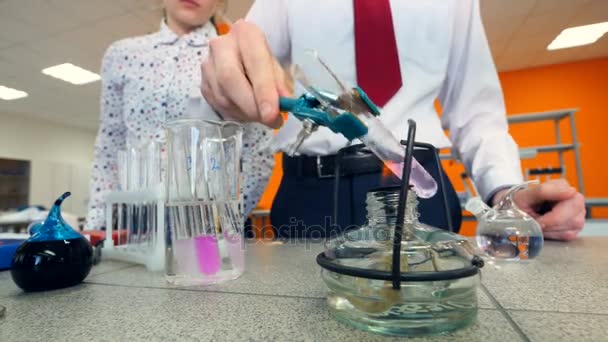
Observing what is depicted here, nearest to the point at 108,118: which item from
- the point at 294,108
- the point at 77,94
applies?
the point at 294,108

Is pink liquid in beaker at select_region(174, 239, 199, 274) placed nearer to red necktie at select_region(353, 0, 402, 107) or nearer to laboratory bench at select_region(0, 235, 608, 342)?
laboratory bench at select_region(0, 235, 608, 342)

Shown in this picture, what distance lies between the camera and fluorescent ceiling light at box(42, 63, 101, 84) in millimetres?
3521

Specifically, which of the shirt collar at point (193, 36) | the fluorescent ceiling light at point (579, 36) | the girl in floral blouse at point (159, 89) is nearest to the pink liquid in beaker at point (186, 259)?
the girl in floral blouse at point (159, 89)

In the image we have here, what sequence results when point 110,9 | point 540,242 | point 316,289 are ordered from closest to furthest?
point 316,289
point 540,242
point 110,9

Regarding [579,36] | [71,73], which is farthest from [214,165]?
[579,36]

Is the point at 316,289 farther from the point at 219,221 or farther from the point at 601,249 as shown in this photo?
the point at 601,249

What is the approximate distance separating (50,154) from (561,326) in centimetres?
682

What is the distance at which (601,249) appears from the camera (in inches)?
20.3

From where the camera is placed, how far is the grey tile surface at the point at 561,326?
203 millimetres

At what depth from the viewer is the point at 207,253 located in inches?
14.7

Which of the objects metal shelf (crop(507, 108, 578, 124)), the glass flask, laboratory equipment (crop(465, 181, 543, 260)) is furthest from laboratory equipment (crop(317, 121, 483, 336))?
metal shelf (crop(507, 108, 578, 124))

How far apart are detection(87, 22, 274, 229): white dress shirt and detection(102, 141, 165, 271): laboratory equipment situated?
1.07ft

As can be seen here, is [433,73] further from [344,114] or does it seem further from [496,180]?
[344,114]

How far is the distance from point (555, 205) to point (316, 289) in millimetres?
489
